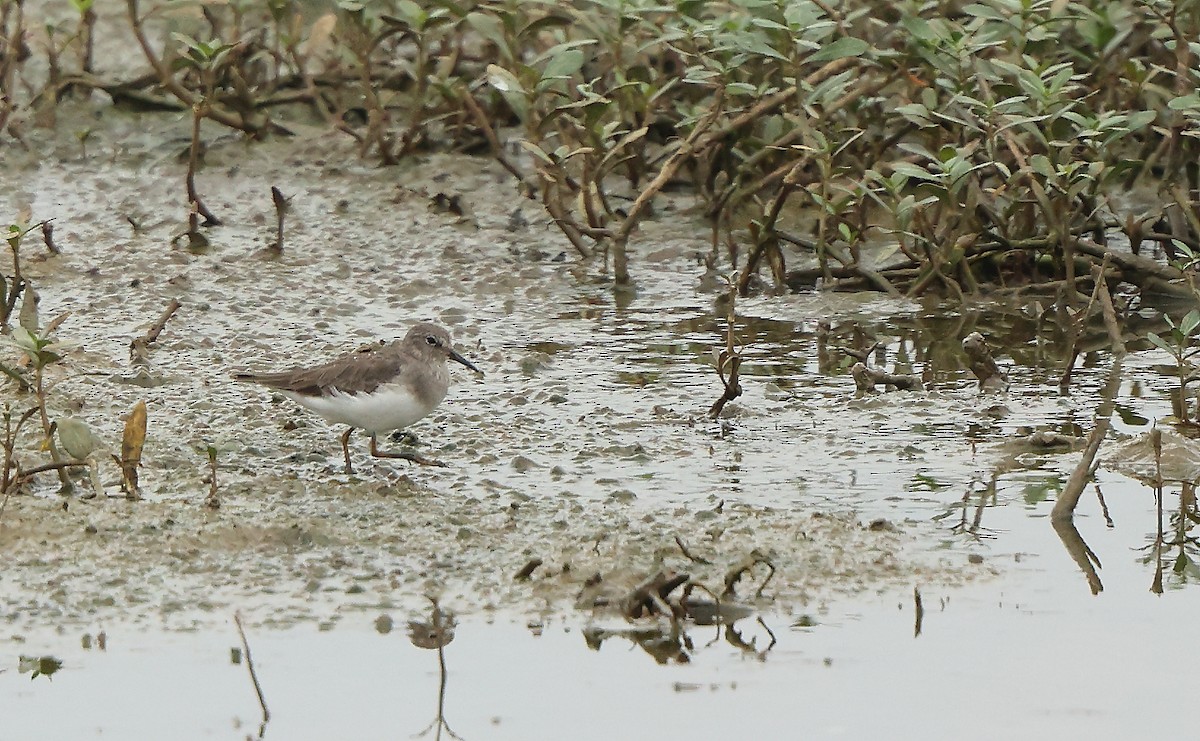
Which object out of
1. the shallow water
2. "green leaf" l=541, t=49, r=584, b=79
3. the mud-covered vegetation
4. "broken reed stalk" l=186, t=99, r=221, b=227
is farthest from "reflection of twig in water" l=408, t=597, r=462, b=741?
"broken reed stalk" l=186, t=99, r=221, b=227

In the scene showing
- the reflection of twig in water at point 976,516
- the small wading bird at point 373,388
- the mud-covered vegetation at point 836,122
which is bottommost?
the reflection of twig in water at point 976,516

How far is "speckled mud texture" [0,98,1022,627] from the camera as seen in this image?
209 inches

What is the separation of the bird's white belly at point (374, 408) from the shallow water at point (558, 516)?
7.0 inches

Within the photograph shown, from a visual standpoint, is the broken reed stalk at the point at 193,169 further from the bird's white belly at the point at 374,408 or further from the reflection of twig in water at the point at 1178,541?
the reflection of twig in water at the point at 1178,541

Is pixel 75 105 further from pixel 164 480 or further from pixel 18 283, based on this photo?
pixel 164 480

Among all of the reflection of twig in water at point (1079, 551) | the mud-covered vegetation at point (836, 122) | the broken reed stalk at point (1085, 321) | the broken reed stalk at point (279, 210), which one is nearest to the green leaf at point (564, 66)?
the mud-covered vegetation at point (836, 122)

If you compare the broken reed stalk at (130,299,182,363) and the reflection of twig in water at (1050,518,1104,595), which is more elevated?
the reflection of twig in water at (1050,518,1104,595)

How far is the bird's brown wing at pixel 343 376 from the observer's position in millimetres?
6227

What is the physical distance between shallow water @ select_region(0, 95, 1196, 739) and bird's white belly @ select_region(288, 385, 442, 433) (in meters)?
0.18

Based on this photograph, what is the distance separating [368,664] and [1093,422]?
310 centimetres

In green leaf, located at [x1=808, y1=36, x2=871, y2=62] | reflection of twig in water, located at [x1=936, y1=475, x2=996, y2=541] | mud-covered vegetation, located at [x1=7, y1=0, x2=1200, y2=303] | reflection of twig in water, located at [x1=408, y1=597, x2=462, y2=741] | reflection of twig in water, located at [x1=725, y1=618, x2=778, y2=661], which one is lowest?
reflection of twig in water, located at [x1=408, y1=597, x2=462, y2=741]

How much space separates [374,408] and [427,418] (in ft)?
2.63

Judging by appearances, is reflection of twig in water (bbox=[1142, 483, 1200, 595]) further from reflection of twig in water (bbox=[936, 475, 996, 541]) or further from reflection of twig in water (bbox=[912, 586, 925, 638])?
reflection of twig in water (bbox=[912, 586, 925, 638])

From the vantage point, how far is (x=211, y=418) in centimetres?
674
